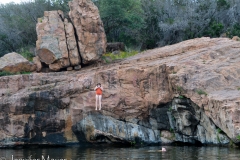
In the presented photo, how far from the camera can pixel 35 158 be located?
1733cm

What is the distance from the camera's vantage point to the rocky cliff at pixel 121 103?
20.8 meters

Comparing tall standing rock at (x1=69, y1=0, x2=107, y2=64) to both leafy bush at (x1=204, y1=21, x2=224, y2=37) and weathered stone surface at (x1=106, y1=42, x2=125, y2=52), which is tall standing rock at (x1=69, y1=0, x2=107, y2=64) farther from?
leafy bush at (x1=204, y1=21, x2=224, y2=37)

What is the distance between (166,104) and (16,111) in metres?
7.80

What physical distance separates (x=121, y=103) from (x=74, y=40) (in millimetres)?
5205

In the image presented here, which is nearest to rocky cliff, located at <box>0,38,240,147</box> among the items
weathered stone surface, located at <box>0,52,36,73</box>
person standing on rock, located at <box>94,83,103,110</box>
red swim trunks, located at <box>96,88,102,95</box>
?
person standing on rock, located at <box>94,83,103,110</box>

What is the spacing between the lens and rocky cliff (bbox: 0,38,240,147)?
20844 millimetres

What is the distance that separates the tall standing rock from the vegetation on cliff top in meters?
6.01

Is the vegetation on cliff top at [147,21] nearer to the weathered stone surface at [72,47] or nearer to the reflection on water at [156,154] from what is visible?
the weathered stone surface at [72,47]

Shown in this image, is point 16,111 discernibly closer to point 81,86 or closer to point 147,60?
point 81,86

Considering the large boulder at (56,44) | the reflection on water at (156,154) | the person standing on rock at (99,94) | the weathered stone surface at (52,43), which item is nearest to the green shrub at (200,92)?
the reflection on water at (156,154)

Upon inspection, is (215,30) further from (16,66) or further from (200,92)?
(16,66)

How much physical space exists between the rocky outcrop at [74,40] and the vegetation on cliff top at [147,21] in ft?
19.9

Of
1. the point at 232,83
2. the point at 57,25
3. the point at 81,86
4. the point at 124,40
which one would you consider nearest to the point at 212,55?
the point at 232,83

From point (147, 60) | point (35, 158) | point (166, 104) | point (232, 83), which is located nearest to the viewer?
point (35, 158)
